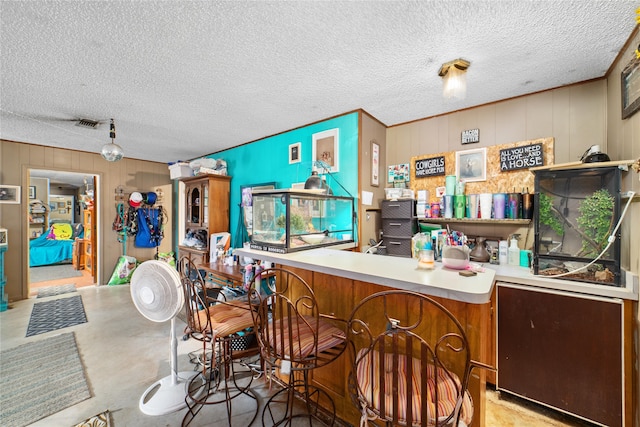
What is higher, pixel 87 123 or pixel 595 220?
pixel 87 123

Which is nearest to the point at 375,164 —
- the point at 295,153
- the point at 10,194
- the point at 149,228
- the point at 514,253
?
the point at 295,153

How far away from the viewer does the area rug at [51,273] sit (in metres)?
5.22

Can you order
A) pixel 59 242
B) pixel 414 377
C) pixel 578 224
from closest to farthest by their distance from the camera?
pixel 414 377
pixel 578 224
pixel 59 242

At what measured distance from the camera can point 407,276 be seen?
1.23 m

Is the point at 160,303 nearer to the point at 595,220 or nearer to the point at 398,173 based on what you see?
the point at 398,173

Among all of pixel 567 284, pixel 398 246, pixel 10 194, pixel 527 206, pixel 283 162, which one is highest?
pixel 283 162

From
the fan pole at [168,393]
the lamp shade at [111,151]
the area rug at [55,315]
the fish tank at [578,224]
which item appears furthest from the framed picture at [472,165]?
the area rug at [55,315]

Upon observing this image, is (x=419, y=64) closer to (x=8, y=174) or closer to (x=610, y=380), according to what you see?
(x=610, y=380)

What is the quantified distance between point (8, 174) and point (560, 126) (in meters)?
6.90

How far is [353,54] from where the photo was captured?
1.71m

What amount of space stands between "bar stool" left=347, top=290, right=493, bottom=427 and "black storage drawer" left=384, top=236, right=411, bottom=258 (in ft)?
4.43

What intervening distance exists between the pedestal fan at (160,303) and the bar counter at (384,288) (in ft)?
1.71

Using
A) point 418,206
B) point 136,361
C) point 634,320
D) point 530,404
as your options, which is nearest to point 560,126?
point 418,206

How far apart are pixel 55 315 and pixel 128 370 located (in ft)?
7.05
